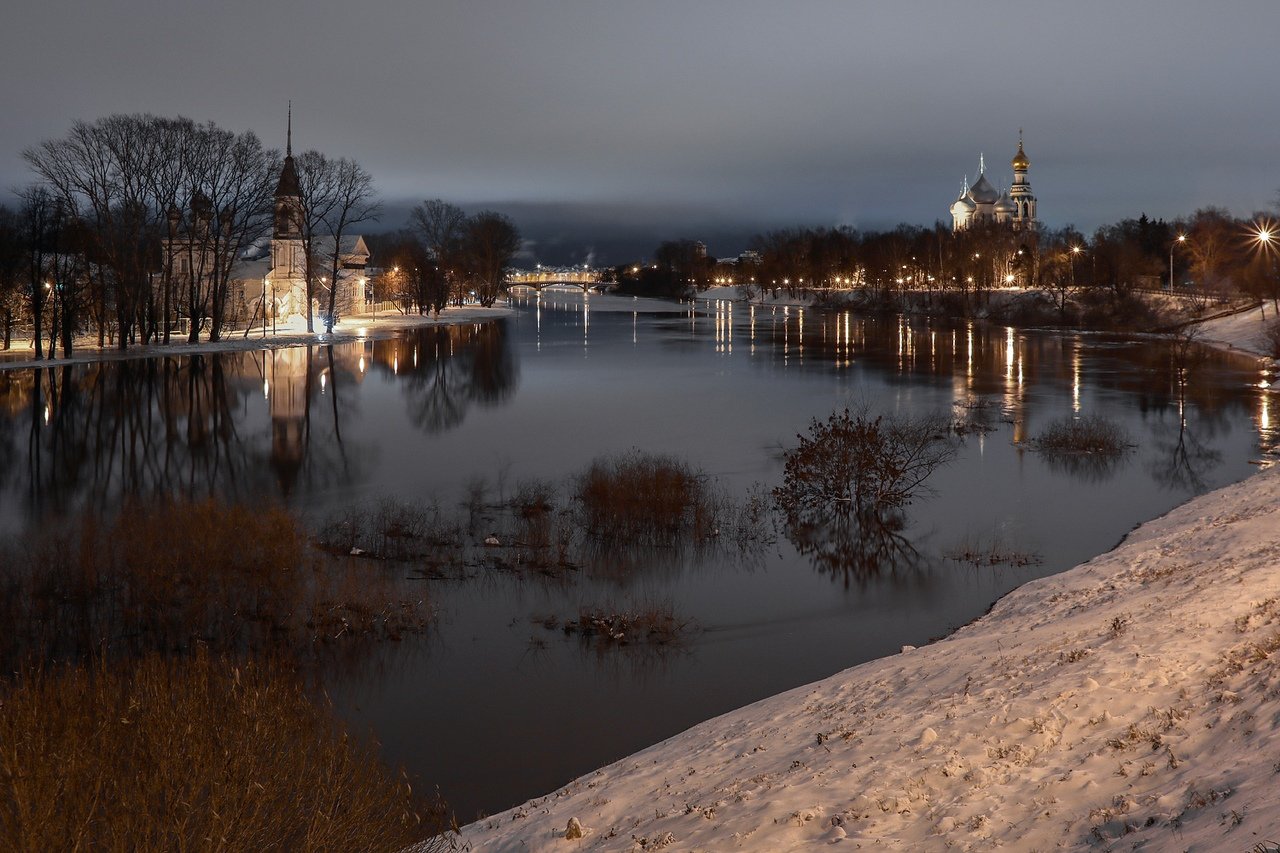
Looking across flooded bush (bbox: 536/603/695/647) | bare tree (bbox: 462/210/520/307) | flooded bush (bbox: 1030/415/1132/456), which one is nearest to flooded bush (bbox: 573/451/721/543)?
flooded bush (bbox: 536/603/695/647)

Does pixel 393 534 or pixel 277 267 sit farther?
pixel 277 267

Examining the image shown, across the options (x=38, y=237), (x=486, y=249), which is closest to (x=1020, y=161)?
(x=486, y=249)

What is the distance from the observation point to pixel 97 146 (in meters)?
53.1

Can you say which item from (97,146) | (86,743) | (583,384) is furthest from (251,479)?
(97,146)

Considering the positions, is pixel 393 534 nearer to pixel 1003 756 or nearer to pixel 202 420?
pixel 1003 756

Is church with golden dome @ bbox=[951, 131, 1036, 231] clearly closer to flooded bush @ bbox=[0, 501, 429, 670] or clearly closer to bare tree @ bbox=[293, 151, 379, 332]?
bare tree @ bbox=[293, 151, 379, 332]

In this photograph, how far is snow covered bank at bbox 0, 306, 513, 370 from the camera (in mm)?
49734

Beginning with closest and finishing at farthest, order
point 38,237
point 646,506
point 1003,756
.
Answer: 1. point 1003,756
2. point 646,506
3. point 38,237

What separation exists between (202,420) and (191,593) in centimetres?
2021

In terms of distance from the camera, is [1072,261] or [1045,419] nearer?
[1045,419]

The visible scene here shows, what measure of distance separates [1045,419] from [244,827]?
3220cm

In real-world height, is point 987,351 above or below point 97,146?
below

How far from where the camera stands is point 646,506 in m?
20.8

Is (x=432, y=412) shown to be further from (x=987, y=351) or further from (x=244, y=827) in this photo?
(x=987, y=351)
